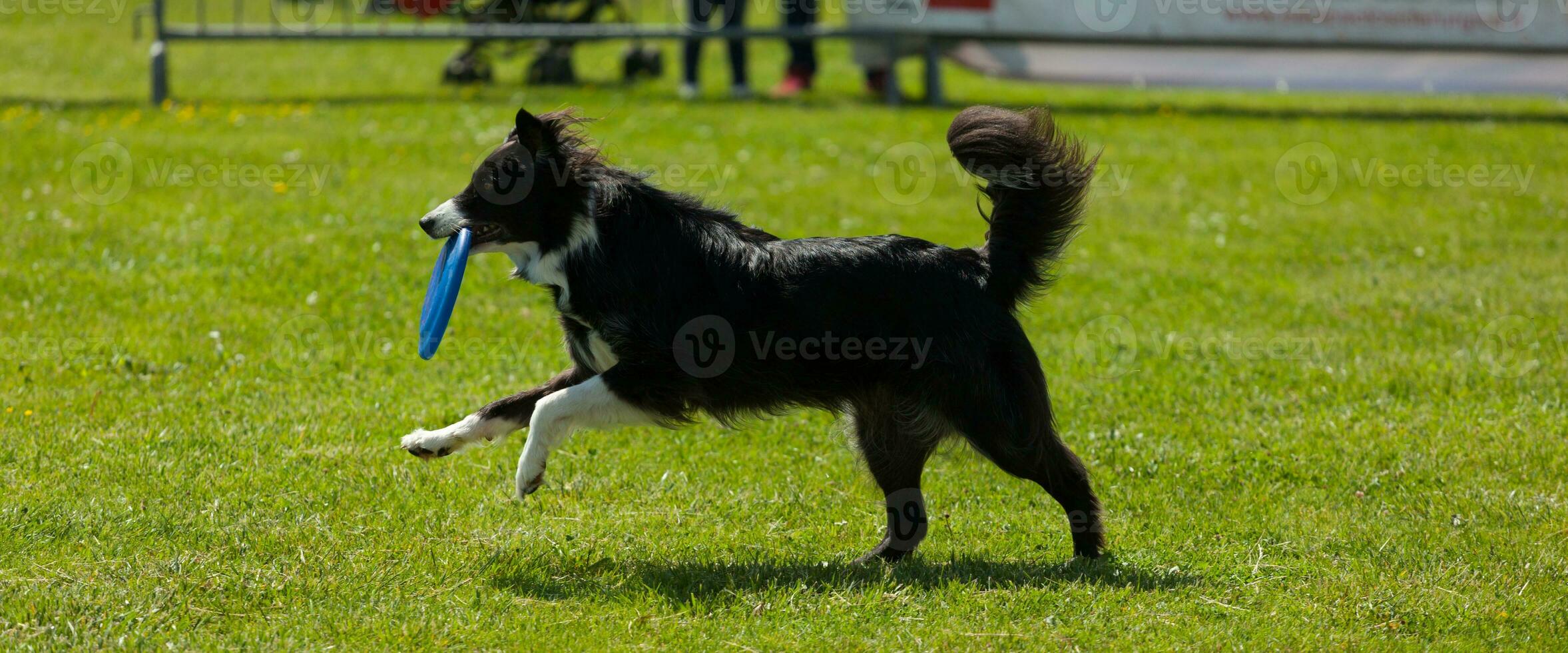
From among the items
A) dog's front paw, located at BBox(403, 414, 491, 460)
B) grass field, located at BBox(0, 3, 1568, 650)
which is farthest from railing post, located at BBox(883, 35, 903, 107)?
dog's front paw, located at BBox(403, 414, 491, 460)

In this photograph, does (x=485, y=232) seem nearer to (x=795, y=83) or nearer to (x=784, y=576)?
(x=784, y=576)

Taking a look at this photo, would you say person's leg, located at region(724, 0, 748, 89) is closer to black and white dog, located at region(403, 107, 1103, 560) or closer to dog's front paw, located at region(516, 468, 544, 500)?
black and white dog, located at region(403, 107, 1103, 560)

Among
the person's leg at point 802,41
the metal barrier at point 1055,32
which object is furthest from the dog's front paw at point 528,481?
the person's leg at point 802,41

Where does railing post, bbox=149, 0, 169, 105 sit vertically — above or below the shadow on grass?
above

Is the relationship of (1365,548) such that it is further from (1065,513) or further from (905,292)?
(905,292)

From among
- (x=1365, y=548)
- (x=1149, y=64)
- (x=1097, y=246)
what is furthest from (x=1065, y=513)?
(x=1149, y=64)

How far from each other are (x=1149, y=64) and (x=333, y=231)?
31.1 feet

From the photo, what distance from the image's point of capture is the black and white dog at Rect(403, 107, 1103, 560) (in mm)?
4598

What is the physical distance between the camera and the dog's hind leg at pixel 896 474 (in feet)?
16.0

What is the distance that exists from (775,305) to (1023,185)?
0.88 metres

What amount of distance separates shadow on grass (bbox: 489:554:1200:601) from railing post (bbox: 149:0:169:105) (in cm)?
989

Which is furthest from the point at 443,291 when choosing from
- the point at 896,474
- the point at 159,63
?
the point at 159,63

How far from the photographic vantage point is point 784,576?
466cm

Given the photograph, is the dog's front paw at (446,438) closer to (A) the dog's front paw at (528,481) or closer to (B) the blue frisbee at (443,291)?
(A) the dog's front paw at (528,481)
